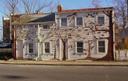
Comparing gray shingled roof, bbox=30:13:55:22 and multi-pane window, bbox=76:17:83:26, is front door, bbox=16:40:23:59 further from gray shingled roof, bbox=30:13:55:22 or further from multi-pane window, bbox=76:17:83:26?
multi-pane window, bbox=76:17:83:26

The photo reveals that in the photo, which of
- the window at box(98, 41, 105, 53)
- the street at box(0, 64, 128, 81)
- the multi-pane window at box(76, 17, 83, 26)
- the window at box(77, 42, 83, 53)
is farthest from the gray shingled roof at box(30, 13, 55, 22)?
the street at box(0, 64, 128, 81)

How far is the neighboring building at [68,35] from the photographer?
39.7 m

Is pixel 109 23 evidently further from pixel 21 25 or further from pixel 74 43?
pixel 21 25

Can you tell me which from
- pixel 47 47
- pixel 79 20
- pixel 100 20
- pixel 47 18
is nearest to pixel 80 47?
pixel 79 20

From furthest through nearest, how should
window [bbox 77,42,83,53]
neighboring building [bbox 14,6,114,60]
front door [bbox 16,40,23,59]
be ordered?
1. front door [bbox 16,40,23,59]
2. window [bbox 77,42,83,53]
3. neighboring building [bbox 14,6,114,60]

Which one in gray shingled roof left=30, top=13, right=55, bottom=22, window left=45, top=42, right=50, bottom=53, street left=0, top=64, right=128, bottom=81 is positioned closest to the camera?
street left=0, top=64, right=128, bottom=81

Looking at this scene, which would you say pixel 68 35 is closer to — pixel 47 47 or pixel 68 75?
pixel 47 47

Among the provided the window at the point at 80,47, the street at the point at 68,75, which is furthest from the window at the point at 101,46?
the street at the point at 68,75

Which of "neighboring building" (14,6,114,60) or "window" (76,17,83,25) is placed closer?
"neighboring building" (14,6,114,60)

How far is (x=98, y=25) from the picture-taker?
40.0 meters

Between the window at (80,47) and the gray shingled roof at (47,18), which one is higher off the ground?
the gray shingled roof at (47,18)

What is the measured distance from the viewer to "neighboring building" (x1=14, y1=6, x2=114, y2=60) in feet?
130

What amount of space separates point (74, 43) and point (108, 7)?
5912mm

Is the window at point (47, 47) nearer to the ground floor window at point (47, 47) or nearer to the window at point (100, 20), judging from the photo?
the ground floor window at point (47, 47)
